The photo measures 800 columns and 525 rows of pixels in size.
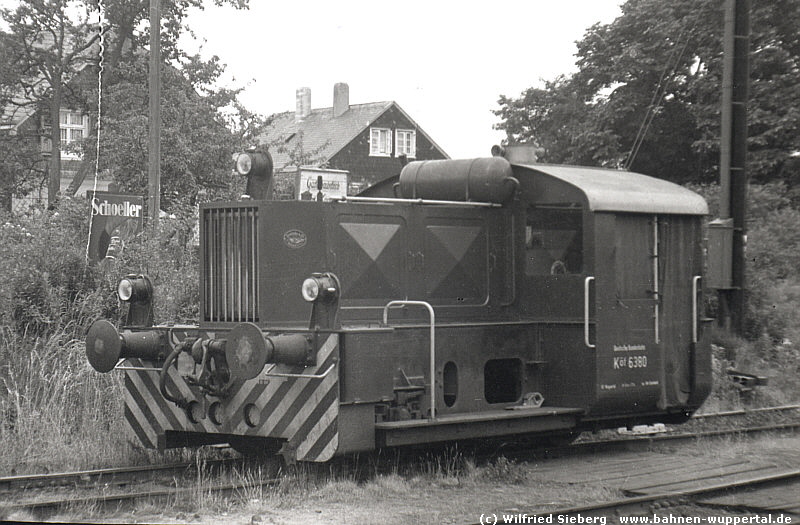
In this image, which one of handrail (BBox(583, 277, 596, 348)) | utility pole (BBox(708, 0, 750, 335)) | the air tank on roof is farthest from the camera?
utility pole (BBox(708, 0, 750, 335))

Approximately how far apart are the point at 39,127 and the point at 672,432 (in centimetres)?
3260

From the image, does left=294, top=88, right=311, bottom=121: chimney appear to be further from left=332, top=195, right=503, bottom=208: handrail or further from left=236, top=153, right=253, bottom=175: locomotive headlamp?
left=236, top=153, right=253, bottom=175: locomotive headlamp

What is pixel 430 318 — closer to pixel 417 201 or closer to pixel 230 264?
pixel 417 201

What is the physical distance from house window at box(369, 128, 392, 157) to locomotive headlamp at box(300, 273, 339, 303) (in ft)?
135

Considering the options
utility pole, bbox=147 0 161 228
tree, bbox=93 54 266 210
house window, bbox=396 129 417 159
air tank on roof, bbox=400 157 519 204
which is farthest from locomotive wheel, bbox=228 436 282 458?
house window, bbox=396 129 417 159

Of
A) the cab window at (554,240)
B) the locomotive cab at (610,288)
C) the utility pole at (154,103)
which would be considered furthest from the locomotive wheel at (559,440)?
the utility pole at (154,103)

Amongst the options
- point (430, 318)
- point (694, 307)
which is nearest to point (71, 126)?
point (694, 307)

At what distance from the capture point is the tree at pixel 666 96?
28766mm

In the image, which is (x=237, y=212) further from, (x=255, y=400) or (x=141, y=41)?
(x=141, y=41)

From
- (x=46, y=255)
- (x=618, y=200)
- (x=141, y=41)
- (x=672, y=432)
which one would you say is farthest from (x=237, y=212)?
(x=141, y=41)

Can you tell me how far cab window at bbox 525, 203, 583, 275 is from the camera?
9406 millimetres

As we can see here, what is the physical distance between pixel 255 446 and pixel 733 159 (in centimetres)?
859

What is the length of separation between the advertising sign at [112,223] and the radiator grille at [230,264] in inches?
151

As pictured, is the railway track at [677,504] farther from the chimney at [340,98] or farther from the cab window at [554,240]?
the chimney at [340,98]
